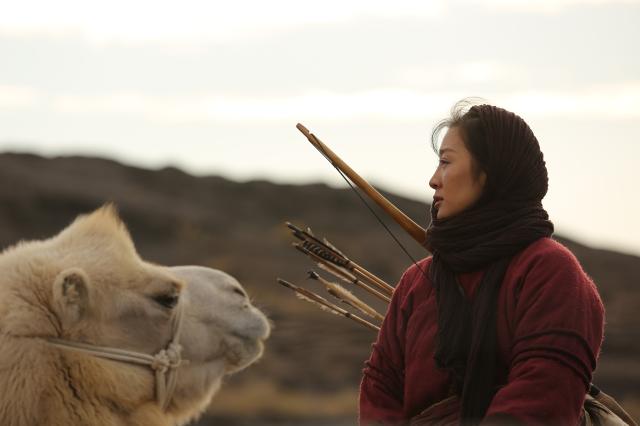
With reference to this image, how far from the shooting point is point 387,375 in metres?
4.13

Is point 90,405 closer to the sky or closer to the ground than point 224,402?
closer to the sky

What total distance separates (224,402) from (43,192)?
45.1 ft

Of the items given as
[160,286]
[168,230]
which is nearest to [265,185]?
[168,230]

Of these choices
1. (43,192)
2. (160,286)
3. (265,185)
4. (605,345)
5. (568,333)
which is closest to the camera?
(568,333)

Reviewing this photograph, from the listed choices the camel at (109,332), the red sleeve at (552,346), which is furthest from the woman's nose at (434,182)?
the camel at (109,332)

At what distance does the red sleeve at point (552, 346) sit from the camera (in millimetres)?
3670

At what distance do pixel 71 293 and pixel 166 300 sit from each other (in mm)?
396

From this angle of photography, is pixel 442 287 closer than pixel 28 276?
Yes

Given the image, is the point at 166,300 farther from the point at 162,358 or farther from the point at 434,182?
the point at 434,182

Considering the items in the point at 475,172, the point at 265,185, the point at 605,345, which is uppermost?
the point at 475,172

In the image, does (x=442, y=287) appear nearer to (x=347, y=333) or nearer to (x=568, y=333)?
(x=568, y=333)

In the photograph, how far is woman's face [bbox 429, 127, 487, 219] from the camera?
394 centimetres

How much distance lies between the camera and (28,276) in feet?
14.7

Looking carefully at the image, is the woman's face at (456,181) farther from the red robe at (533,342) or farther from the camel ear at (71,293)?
the camel ear at (71,293)
